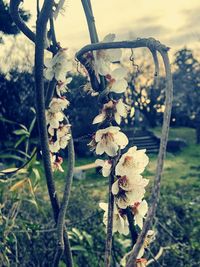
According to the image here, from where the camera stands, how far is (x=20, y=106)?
8992 millimetres

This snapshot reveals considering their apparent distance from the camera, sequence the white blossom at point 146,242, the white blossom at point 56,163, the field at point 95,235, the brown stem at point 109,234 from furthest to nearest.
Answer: the field at point 95,235
the white blossom at point 56,163
the white blossom at point 146,242
the brown stem at point 109,234

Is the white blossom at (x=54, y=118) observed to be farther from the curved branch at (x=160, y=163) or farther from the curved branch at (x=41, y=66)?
the curved branch at (x=160, y=163)

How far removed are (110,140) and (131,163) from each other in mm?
67

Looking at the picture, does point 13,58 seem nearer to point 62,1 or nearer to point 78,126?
point 78,126

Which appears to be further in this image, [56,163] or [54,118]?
[56,163]

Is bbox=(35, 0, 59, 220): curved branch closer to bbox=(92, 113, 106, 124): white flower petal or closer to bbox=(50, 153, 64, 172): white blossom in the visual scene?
bbox=(92, 113, 106, 124): white flower petal

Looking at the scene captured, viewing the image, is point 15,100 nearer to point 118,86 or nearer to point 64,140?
point 64,140

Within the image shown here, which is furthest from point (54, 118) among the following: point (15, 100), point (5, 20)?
point (15, 100)

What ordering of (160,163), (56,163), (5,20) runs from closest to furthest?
(160,163) < (56,163) < (5,20)

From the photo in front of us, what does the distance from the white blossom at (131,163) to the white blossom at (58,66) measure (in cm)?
17

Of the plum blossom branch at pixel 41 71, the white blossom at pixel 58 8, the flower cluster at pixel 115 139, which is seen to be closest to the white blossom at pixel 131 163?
the flower cluster at pixel 115 139

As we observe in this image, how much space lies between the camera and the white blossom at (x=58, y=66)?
2.40 ft

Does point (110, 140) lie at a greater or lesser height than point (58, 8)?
lesser

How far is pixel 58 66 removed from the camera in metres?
0.74
